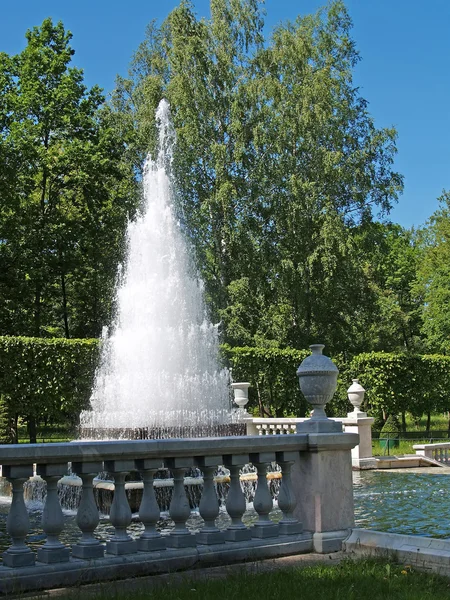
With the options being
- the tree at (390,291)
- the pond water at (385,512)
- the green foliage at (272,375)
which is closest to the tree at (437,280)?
the tree at (390,291)

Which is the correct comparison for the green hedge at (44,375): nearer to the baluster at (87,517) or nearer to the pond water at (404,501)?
the pond water at (404,501)

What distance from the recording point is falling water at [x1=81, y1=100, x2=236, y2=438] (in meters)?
16.8

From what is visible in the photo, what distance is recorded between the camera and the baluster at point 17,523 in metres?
5.07

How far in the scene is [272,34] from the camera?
3450cm

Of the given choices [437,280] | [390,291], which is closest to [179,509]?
[437,280]

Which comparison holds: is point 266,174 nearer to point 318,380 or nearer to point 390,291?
point 390,291

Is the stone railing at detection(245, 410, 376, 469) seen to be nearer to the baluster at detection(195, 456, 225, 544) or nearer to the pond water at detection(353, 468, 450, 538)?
the pond water at detection(353, 468, 450, 538)

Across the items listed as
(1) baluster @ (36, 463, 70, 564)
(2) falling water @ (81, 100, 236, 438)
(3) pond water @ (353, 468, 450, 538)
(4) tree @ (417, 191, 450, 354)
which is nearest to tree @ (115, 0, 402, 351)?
(4) tree @ (417, 191, 450, 354)

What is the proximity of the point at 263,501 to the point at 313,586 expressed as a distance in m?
1.23

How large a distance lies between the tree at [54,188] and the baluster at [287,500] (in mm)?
24932

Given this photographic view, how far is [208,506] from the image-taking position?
6.02 meters

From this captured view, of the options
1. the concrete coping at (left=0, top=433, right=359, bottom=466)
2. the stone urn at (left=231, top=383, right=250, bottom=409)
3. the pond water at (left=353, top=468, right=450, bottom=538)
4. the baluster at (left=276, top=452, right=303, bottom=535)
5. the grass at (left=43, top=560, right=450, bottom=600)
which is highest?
the stone urn at (left=231, top=383, right=250, bottom=409)

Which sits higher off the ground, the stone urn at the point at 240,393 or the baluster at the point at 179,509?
the stone urn at the point at 240,393

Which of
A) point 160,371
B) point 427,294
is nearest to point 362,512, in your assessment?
point 160,371
